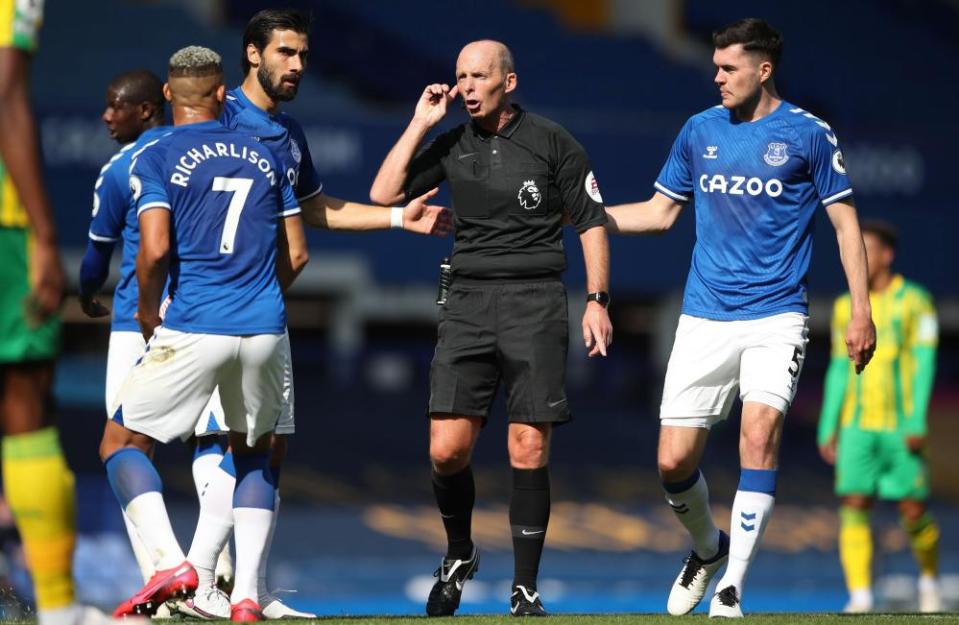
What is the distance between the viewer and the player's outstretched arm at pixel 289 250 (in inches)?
244

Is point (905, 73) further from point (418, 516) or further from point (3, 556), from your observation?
point (3, 556)

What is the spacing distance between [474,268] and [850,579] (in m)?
5.16

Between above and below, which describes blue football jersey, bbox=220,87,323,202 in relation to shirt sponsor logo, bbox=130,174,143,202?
above

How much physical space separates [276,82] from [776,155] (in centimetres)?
217

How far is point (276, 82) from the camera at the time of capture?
6.54 metres

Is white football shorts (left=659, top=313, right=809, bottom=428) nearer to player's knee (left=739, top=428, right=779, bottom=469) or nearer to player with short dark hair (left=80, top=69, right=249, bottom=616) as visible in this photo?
player's knee (left=739, top=428, right=779, bottom=469)

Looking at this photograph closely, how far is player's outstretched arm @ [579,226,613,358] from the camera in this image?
6430 millimetres

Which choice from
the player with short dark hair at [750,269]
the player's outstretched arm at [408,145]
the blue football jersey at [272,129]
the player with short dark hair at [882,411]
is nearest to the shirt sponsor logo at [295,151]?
the blue football jersey at [272,129]

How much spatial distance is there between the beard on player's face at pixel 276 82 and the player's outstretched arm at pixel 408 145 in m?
0.51

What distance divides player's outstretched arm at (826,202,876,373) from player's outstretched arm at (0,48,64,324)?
3409 millimetres

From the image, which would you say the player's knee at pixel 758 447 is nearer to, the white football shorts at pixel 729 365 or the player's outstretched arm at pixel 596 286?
the white football shorts at pixel 729 365

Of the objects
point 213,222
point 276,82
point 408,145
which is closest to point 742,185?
point 408,145

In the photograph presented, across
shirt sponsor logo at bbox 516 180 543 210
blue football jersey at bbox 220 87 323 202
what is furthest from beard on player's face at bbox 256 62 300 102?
shirt sponsor logo at bbox 516 180 543 210

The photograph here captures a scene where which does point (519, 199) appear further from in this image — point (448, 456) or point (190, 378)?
point (190, 378)
